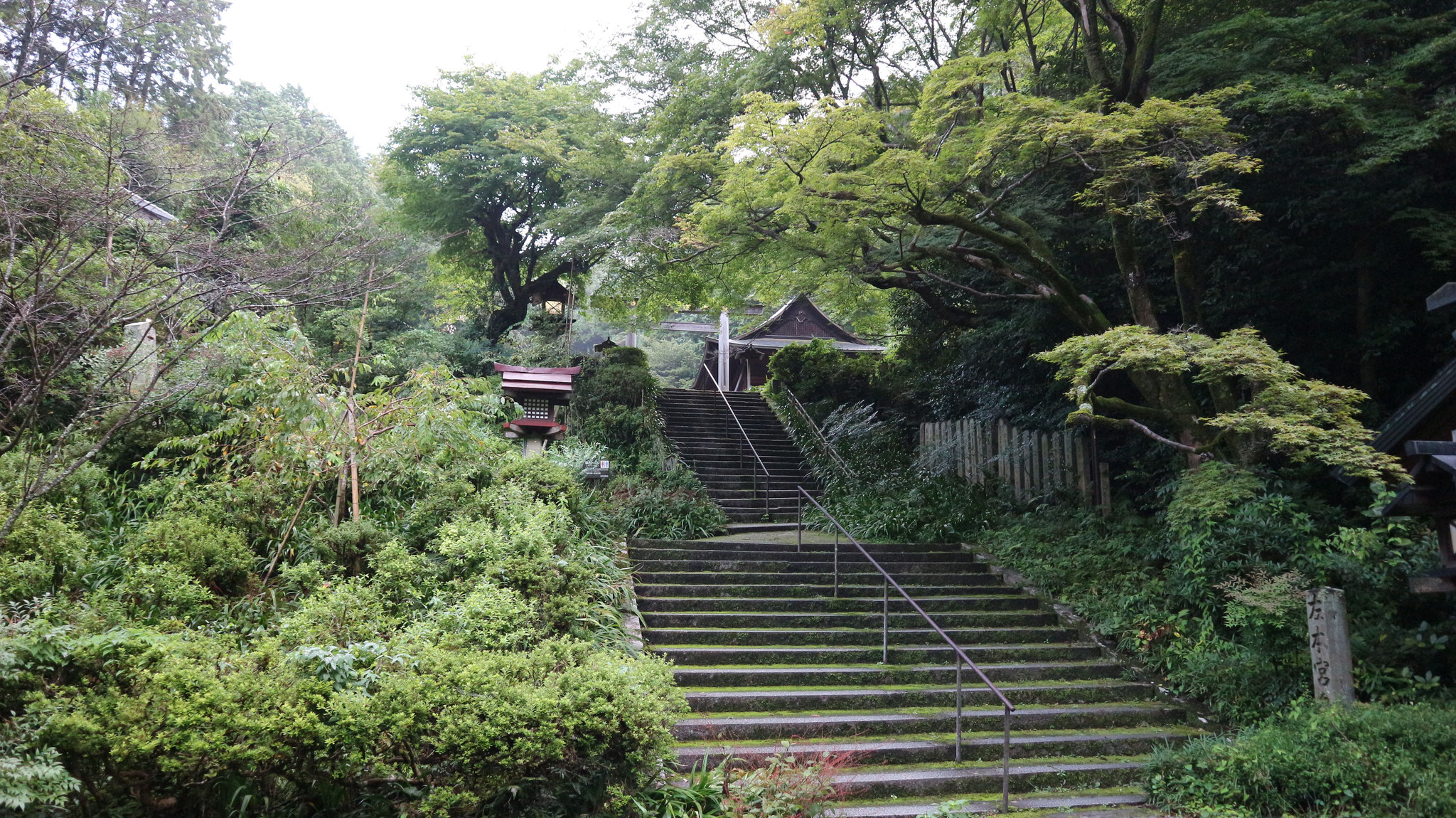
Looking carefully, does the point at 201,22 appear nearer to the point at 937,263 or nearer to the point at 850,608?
the point at 937,263

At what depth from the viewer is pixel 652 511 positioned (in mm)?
10516

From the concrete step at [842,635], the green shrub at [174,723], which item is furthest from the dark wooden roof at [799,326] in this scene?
the green shrub at [174,723]

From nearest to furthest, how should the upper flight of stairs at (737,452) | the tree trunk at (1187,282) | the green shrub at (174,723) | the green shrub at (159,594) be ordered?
the green shrub at (174,723), the green shrub at (159,594), the tree trunk at (1187,282), the upper flight of stairs at (737,452)

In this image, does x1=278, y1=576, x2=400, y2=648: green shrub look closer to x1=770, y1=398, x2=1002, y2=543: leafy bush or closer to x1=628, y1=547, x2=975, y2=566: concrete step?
x1=628, y1=547, x2=975, y2=566: concrete step

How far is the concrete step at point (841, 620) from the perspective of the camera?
7988mm

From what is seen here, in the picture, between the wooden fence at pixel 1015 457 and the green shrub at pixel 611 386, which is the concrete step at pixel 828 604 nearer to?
the wooden fence at pixel 1015 457

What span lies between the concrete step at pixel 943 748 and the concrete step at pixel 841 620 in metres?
1.85

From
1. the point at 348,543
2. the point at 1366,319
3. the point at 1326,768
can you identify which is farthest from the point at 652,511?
the point at 1366,319

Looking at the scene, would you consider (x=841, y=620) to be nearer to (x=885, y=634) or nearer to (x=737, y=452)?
(x=885, y=634)

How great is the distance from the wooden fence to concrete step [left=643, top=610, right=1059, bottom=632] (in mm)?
2417

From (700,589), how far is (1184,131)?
6.43 meters

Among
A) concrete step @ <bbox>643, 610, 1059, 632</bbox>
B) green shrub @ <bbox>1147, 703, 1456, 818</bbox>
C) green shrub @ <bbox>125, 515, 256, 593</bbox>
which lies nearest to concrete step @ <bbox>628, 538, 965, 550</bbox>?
concrete step @ <bbox>643, 610, 1059, 632</bbox>

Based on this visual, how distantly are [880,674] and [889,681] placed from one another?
0.10 metres

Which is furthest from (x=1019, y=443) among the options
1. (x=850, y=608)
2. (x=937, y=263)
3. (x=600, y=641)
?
(x=600, y=641)
